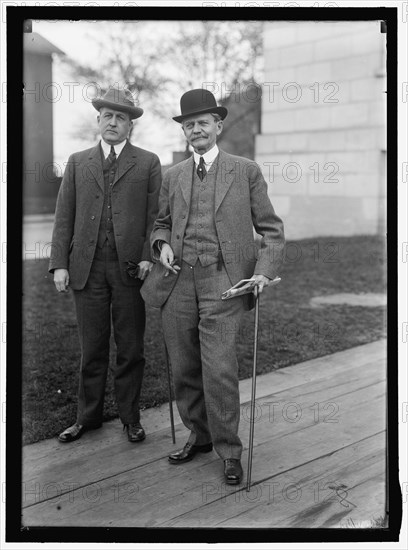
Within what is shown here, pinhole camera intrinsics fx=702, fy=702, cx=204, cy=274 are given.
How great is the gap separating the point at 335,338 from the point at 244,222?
9.68 feet

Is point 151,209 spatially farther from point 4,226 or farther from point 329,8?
point 329,8

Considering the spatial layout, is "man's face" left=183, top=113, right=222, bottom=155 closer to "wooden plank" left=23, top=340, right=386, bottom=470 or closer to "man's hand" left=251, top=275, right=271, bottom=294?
"man's hand" left=251, top=275, right=271, bottom=294

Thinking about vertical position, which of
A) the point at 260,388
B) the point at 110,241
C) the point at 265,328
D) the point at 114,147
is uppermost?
the point at 114,147

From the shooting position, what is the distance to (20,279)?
3.11 m

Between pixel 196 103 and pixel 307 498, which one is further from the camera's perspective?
pixel 196 103

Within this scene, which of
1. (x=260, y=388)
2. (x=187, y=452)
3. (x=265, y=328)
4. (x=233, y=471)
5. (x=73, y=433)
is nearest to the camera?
(x=233, y=471)

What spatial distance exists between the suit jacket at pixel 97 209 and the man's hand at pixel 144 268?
30 mm

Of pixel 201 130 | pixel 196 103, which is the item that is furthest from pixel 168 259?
pixel 196 103

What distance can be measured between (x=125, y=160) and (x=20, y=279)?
1111 millimetres

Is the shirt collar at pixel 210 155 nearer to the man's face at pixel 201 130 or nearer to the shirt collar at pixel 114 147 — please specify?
the man's face at pixel 201 130

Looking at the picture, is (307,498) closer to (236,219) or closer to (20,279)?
(236,219)

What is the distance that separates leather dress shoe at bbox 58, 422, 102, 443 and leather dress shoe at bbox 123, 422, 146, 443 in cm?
25

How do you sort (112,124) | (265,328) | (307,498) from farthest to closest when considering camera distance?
(265,328), (112,124), (307,498)

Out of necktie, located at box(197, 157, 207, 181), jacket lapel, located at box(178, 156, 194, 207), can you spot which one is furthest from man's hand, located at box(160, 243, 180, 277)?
necktie, located at box(197, 157, 207, 181)
